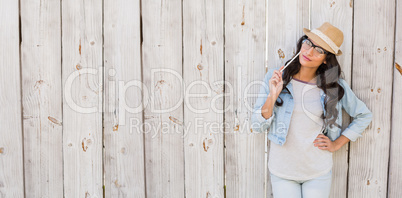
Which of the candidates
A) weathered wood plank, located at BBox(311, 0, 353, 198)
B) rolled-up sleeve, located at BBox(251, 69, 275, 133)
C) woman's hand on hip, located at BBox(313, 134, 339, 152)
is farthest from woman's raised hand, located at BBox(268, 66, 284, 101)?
weathered wood plank, located at BBox(311, 0, 353, 198)

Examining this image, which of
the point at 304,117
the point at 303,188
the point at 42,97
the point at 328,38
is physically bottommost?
the point at 303,188

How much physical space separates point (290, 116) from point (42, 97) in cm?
158

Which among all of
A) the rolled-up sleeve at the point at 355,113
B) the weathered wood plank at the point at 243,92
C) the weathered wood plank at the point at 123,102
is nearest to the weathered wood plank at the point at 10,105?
the weathered wood plank at the point at 123,102

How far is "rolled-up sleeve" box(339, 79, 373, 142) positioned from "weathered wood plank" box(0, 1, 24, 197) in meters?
2.07

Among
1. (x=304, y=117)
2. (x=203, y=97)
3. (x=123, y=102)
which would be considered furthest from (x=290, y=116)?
(x=123, y=102)

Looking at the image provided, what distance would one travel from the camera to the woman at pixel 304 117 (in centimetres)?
207

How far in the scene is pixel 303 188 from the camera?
210cm

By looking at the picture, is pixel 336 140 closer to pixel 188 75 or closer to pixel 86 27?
pixel 188 75

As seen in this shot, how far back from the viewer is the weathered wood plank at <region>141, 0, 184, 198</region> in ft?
7.57

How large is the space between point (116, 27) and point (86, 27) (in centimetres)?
19

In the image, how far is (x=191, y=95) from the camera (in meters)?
2.34

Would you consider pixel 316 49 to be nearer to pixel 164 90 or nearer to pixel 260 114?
pixel 260 114

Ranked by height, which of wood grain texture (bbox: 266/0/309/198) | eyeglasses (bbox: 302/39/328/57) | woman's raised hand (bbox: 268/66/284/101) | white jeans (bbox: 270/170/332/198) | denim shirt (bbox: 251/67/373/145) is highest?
wood grain texture (bbox: 266/0/309/198)

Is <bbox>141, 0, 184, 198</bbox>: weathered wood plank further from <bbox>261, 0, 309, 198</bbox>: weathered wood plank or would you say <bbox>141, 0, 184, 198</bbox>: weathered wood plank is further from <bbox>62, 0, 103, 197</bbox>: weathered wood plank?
<bbox>261, 0, 309, 198</bbox>: weathered wood plank
